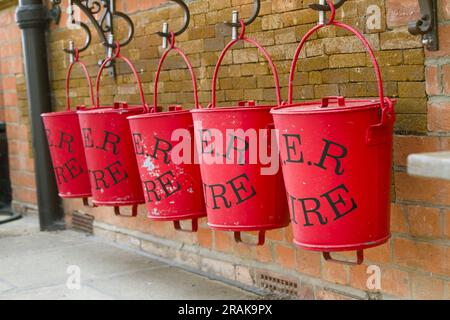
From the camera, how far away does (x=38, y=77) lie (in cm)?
542

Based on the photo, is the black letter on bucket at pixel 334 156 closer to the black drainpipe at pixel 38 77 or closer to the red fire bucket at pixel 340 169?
the red fire bucket at pixel 340 169

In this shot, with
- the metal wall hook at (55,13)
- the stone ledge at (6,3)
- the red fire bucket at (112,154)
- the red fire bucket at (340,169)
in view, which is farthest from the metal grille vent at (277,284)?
the stone ledge at (6,3)

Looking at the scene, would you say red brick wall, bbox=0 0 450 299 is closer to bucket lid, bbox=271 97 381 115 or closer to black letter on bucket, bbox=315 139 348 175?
bucket lid, bbox=271 97 381 115

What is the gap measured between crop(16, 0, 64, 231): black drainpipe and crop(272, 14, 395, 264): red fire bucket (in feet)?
10.0

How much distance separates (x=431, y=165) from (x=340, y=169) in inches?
28.0

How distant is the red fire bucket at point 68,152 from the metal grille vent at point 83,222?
107cm

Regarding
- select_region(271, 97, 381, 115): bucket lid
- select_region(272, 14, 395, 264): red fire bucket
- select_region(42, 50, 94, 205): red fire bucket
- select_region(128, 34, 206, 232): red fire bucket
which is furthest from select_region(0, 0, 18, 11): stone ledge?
select_region(272, 14, 395, 264): red fire bucket

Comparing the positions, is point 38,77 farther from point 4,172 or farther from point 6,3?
point 4,172

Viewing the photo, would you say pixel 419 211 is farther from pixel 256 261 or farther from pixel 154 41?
pixel 154 41

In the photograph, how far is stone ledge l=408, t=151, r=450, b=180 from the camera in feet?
6.08

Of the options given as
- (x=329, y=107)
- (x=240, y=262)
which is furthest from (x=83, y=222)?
(x=329, y=107)

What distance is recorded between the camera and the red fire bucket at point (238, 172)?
2.98m

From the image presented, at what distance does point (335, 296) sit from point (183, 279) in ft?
3.18

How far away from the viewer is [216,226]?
3.11 meters
